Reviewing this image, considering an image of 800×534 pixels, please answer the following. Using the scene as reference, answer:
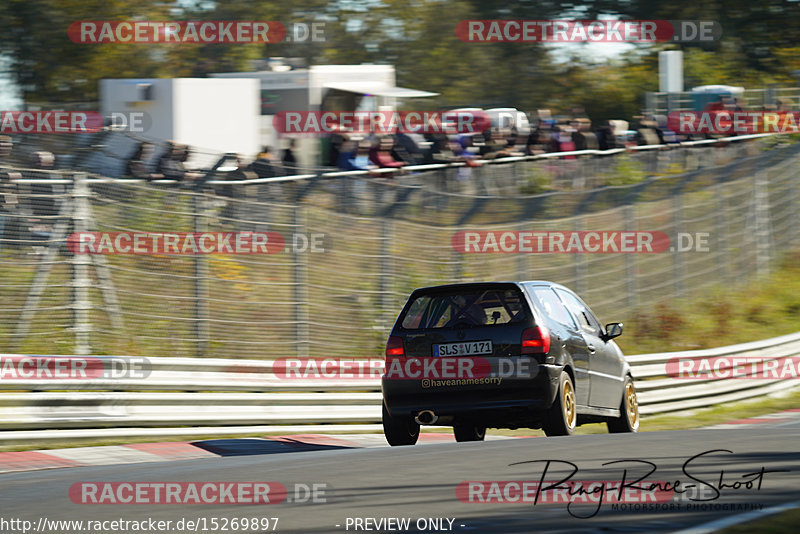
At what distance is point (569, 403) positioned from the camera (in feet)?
37.8

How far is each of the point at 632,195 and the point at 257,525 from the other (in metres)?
17.0

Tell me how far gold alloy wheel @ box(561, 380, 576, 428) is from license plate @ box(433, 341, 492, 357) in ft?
2.51

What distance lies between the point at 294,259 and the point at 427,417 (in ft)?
19.5

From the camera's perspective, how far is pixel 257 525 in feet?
20.9

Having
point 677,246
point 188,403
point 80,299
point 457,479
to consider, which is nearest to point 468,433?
point 188,403

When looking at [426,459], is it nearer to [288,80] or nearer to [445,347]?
[445,347]

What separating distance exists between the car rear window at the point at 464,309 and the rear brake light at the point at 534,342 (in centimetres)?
23

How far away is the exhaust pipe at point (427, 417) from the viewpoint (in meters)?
11.4

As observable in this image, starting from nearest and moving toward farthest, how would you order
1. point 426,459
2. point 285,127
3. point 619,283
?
point 426,459, point 619,283, point 285,127

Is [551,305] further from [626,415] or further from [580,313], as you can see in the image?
[626,415]

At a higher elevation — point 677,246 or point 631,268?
point 677,246

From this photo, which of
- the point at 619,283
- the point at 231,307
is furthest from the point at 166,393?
the point at 619,283

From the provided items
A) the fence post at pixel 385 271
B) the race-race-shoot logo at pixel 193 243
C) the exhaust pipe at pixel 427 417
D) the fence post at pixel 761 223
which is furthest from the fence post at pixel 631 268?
the exhaust pipe at pixel 427 417

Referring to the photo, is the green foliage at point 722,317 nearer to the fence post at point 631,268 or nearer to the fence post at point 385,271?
the fence post at point 631,268
